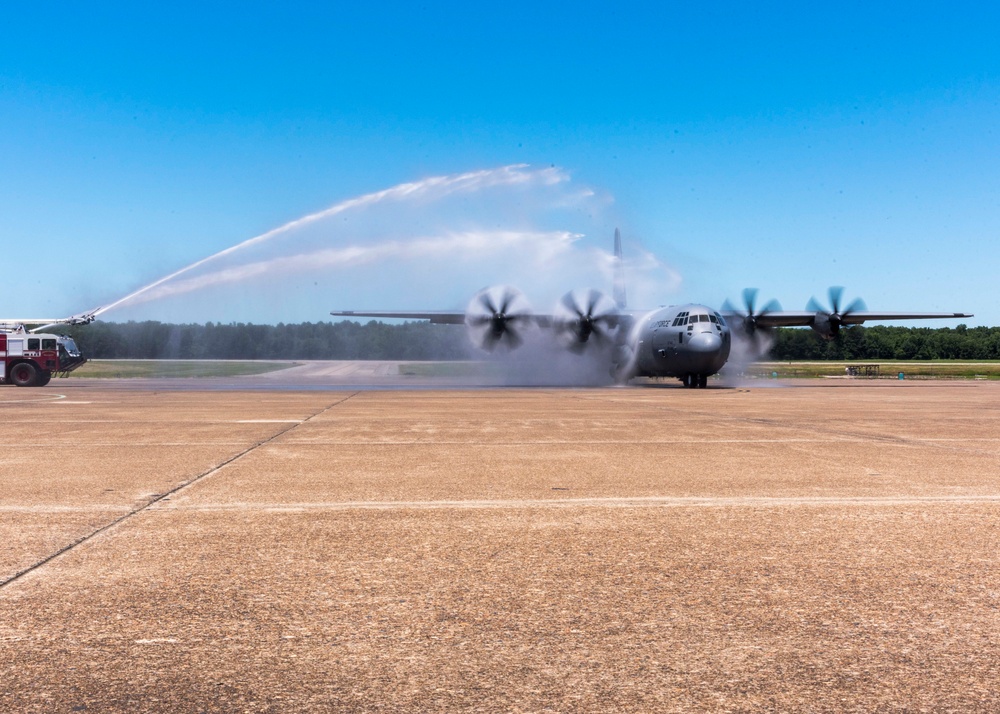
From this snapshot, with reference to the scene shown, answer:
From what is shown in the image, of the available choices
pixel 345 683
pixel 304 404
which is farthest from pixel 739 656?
pixel 304 404

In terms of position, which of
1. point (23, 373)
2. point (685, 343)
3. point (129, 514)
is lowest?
A: point (129, 514)

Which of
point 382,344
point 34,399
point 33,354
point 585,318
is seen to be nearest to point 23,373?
point 33,354

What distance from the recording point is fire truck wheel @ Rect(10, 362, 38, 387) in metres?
35.9

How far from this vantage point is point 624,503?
8.08 m

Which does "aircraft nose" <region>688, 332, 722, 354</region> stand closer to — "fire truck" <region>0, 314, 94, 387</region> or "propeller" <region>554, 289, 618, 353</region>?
"propeller" <region>554, 289, 618, 353</region>

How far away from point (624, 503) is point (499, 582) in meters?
3.15

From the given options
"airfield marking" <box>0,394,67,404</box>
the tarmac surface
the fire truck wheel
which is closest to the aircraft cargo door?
the tarmac surface

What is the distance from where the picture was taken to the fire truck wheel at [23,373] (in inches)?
1414

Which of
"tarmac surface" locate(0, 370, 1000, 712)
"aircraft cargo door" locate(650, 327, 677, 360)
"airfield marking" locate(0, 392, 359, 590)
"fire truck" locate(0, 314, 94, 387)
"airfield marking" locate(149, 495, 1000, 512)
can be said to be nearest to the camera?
"tarmac surface" locate(0, 370, 1000, 712)

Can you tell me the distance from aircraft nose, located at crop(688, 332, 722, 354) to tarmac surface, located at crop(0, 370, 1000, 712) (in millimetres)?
21194

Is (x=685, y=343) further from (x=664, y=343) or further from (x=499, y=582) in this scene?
(x=499, y=582)

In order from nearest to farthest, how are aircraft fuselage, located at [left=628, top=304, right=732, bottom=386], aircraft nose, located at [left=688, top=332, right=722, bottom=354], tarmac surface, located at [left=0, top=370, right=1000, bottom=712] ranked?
tarmac surface, located at [left=0, top=370, right=1000, bottom=712]
aircraft nose, located at [left=688, top=332, right=722, bottom=354]
aircraft fuselage, located at [left=628, top=304, right=732, bottom=386]

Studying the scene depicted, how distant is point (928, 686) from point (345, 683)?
2563 millimetres

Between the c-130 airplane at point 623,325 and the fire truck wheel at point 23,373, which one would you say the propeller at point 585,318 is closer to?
the c-130 airplane at point 623,325
